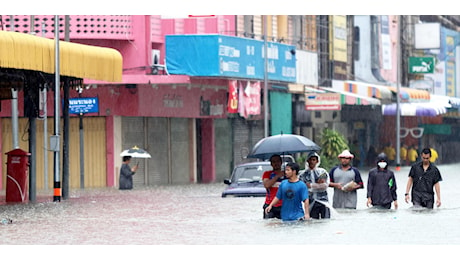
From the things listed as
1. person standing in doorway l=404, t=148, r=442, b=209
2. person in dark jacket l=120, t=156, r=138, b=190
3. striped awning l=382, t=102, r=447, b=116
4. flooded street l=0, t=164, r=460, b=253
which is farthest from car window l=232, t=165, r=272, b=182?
striped awning l=382, t=102, r=447, b=116

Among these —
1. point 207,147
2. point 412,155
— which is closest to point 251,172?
point 207,147

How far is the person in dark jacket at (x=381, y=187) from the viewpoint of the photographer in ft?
86.0

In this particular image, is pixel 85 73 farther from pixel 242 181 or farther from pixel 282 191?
pixel 282 191

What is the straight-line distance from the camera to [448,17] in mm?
95750

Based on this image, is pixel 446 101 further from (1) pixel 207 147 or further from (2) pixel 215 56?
(2) pixel 215 56

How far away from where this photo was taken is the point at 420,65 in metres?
83.1

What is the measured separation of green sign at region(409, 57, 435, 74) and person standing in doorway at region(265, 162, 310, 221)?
60.6m

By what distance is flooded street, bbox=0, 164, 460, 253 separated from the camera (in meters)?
21.3

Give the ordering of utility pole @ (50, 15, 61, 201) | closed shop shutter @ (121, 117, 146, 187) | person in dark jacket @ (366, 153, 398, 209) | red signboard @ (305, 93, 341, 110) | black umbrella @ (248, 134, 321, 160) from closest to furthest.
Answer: black umbrella @ (248, 134, 321, 160) → person in dark jacket @ (366, 153, 398, 209) → utility pole @ (50, 15, 61, 201) → closed shop shutter @ (121, 117, 146, 187) → red signboard @ (305, 93, 341, 110)

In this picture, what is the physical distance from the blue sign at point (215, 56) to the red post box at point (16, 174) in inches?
582

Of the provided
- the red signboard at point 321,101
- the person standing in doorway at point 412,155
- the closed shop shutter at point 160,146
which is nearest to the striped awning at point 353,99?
the red signboard at point 321,101

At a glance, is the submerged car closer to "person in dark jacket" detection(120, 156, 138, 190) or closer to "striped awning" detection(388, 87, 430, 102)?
"person in dark jacket" detection(120, 156, 138, 190)

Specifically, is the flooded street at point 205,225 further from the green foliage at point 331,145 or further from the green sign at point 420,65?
the green sign at point 420,65

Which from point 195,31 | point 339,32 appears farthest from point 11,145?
point 339,32
